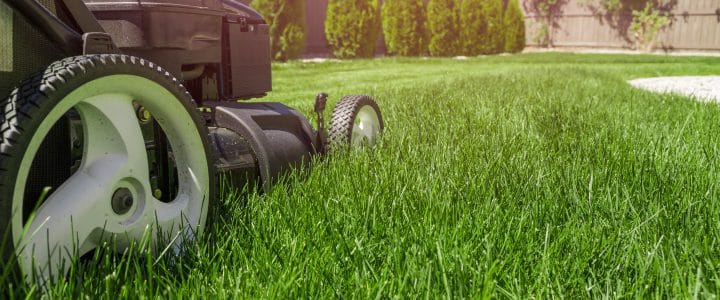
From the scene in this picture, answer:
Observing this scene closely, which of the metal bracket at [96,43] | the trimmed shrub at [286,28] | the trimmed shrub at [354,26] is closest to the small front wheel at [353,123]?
the metal bracket at [96,43]

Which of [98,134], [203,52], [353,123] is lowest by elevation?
[353,123]

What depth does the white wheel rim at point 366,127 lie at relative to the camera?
10.3 feet

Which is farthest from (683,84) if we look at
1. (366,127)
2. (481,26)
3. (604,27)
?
(604,27)

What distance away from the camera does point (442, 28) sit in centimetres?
1791

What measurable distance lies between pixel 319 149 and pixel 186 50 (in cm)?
84

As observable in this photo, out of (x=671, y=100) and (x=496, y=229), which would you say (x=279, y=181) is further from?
(x=671, y=100)

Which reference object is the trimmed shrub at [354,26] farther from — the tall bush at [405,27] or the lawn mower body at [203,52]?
the lawn mower body at [203,52]

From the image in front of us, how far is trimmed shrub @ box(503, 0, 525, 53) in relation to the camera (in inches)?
771

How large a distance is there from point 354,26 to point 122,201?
15502mm

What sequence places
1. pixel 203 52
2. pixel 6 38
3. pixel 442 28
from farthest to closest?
1. pixel 442 28
2. pixel 203 52
3. pixel 6 38

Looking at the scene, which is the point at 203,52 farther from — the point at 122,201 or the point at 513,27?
the point at 513,27

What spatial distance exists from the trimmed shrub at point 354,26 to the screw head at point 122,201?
50.2 ft

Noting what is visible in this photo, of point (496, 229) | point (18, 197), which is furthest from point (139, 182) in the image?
point (496, 229)

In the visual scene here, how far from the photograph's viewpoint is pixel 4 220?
122cm
